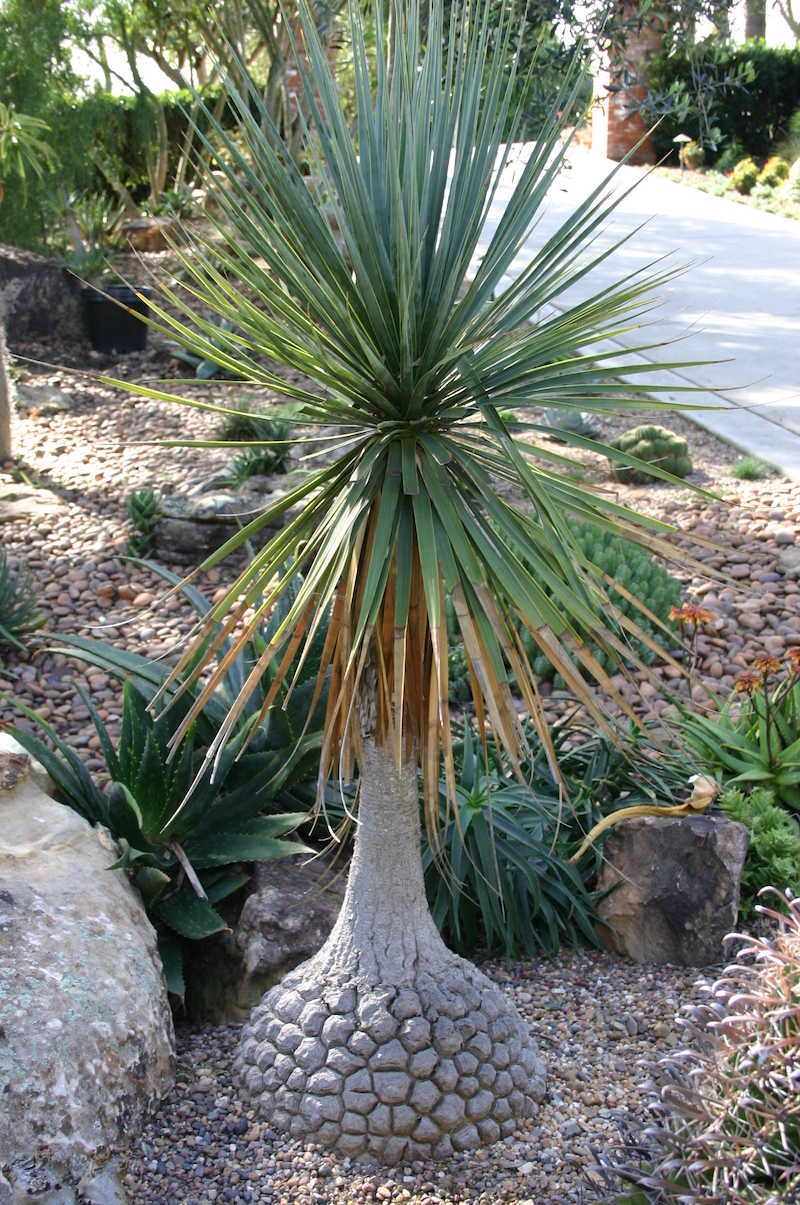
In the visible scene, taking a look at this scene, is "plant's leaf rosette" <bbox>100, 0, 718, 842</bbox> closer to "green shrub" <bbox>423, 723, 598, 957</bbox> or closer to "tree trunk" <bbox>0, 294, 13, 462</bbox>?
"green shrub" <bbox>423, 723, 598, 957</bbox>

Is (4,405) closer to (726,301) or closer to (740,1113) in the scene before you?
(740,1113)

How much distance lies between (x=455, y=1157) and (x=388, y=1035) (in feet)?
1.03

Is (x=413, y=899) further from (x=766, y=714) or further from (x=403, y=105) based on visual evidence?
(x=403, y=105)

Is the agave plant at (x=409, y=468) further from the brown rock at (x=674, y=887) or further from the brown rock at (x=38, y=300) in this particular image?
the brown rock at (x=38, y=300)

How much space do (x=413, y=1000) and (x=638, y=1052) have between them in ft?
2.25

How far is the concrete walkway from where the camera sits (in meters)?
7.39

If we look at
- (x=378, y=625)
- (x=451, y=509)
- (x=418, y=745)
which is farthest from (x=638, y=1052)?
(x=451, y=509)

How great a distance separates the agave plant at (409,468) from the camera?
1997mm

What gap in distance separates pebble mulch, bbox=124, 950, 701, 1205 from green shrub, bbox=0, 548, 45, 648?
8.60 ft

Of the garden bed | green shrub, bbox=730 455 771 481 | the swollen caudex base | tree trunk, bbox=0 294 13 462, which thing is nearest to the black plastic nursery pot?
tree trunk, bbox=0 294 13 462

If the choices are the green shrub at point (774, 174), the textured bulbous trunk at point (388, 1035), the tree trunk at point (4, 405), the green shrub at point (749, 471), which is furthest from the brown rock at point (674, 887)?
the green shrub at point (774, 174)

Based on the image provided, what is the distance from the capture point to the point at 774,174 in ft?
61.0

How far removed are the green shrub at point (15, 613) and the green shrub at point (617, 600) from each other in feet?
6.52

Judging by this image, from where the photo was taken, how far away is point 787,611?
495cm
